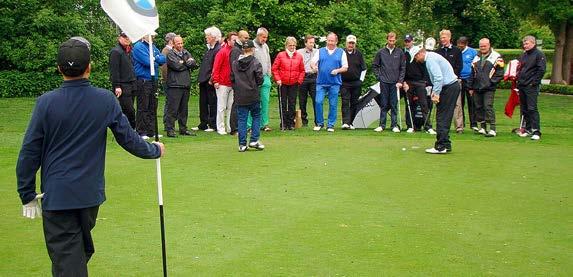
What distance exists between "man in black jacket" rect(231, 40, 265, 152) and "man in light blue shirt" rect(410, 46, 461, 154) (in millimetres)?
2793

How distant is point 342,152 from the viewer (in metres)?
14.2

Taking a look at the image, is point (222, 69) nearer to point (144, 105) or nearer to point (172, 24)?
point (144, 105)

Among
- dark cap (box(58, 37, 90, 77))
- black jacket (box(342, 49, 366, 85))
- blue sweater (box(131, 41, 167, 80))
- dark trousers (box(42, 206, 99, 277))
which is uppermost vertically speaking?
dark cap (box(58, 37, 90, 77))

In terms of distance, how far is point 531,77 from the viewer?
16.2m

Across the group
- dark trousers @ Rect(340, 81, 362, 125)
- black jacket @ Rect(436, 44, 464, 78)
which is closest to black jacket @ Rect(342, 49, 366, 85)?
dark trousers @ Rect(340, 81, 362, 125)

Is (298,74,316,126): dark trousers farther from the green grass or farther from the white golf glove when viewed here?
the white golf glove

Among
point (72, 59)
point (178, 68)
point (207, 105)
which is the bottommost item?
point (207, 105)

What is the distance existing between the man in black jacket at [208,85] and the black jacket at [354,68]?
9.41ft

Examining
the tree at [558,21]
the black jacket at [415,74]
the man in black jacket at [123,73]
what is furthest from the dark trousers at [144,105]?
the tree at [558,21]

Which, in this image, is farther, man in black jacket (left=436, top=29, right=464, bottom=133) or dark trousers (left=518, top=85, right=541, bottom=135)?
man in black jacket (left=436, top=29, right=464, bottom=133)

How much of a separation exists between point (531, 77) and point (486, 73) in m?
0.98

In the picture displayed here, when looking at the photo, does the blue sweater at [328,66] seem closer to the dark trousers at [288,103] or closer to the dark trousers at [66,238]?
the dark trousers at [288,103]

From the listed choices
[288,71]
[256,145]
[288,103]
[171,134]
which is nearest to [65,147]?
[256,145]

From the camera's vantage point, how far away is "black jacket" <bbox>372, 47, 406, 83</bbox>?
689 inches
